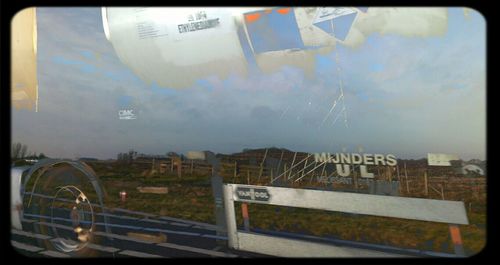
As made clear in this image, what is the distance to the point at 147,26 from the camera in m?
2.29

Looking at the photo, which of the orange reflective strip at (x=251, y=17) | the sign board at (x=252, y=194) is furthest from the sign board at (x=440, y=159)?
the orange reflective strip at (x=251, y=17)

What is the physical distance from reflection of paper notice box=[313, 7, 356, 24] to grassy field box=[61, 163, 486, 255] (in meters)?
1.11

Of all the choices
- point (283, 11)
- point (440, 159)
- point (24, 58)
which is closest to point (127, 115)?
point (24, 58)

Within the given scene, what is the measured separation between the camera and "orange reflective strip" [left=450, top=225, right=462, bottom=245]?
1923mm

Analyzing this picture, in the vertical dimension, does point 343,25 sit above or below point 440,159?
above

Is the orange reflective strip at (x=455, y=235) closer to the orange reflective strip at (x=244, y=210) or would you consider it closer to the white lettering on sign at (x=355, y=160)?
the white lettering on sign at (x=355, y=160)

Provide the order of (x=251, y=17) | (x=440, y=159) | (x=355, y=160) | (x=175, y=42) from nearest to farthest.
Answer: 1. (x=440, y=159)
2. (x=355, y=160)
3. (x=251, y=17)
4. (x=175, y=42)

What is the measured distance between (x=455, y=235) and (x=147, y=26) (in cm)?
217

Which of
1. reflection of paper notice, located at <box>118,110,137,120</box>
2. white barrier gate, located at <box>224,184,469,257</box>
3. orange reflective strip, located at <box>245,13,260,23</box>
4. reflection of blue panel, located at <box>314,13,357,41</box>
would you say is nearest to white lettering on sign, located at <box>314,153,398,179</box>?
white barrier gate, located at <box>224,184,469,257</box>

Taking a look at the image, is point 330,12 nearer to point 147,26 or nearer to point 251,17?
point 251,17

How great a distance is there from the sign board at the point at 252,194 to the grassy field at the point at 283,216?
50mm

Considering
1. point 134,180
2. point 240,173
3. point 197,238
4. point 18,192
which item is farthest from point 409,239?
point 18,192

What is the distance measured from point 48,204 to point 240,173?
152 cm
